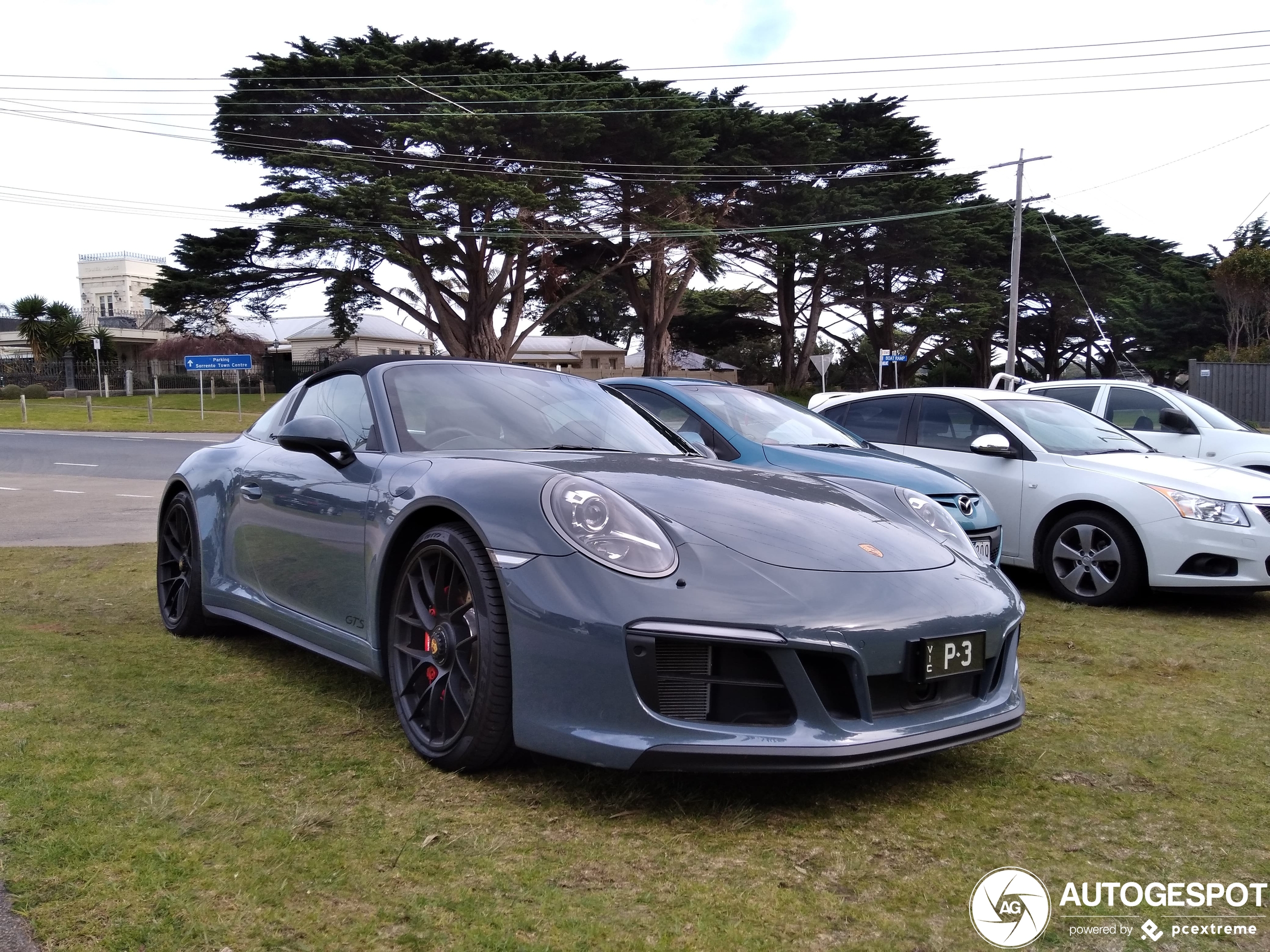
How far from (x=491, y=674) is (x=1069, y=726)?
213 centimetres

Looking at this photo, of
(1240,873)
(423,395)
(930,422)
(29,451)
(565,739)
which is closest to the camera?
(1240,873)

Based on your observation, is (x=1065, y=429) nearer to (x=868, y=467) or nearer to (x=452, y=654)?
(x=868, y=467)

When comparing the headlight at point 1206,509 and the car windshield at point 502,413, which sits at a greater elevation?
the car windshield at point 502,413

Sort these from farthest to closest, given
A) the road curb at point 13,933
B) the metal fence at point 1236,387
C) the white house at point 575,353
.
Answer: the white house at point 575,353 → the metal fence at point 1236,387 → the road curb at point 13,933

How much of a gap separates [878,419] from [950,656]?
5489mm

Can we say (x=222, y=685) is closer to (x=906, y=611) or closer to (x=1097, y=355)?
(x=906, y=611)

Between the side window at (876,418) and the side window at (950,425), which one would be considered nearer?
the side window at (950,425)

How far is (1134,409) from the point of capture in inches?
412

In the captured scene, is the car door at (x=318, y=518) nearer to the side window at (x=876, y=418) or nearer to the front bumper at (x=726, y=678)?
the front bumper at (x=726, y=678)

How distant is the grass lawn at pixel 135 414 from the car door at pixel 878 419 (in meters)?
16.8

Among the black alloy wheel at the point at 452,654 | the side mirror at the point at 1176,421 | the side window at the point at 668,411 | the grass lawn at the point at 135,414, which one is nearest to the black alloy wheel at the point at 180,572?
the black alloy wheel at the point at 452,654

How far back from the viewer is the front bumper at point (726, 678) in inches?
110

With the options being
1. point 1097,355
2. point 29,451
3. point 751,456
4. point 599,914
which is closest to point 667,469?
point 599,914

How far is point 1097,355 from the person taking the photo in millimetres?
66500
